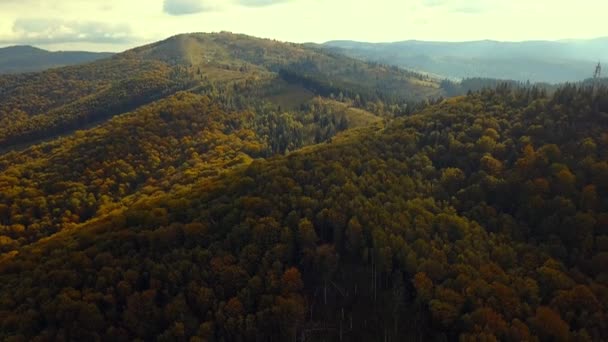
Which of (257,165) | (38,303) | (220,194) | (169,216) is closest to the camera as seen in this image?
(38,303)

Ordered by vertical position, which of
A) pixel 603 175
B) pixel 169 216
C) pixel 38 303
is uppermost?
pixel 603 175

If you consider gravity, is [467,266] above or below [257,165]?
below

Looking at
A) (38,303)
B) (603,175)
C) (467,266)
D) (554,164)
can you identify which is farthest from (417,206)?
(38,303)

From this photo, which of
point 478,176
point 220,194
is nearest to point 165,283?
point 220,194

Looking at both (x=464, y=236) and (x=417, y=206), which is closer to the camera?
(x=464, y=236)

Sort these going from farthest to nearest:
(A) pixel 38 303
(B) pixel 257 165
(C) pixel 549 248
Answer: (B) pixel 257 165, (C) pixel 549 248, (A) pixel 38 303

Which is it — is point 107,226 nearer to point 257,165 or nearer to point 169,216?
point 169,216
